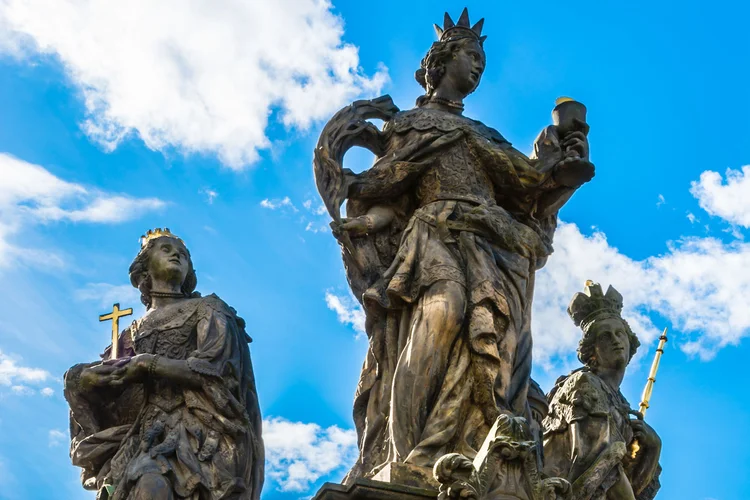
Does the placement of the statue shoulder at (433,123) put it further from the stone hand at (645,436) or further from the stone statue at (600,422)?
the stone hand at (645,436)

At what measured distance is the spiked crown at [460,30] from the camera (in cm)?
1182

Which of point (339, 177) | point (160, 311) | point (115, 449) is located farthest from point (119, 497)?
point (339, 177)

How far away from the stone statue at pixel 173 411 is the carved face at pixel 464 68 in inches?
98.8

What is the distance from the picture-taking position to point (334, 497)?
8.99 metres

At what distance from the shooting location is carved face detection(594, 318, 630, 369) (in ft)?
38.9

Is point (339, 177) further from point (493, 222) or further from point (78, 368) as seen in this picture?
point (78, 368)

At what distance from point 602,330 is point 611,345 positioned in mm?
140

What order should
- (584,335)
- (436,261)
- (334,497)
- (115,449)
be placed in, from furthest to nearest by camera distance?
(584,335) < (115,449) < (436,261) < (334,497)

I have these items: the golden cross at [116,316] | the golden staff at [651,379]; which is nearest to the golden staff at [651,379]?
the golden staff at [651,379]

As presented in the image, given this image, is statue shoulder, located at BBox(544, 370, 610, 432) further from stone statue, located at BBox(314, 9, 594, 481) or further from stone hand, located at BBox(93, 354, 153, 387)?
stone hand, located at BBox(93, 354, 153, 387)

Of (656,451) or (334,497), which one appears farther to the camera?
(656,451)

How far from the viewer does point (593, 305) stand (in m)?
12.1

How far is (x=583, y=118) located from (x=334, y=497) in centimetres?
401

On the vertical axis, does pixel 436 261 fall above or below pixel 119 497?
above
